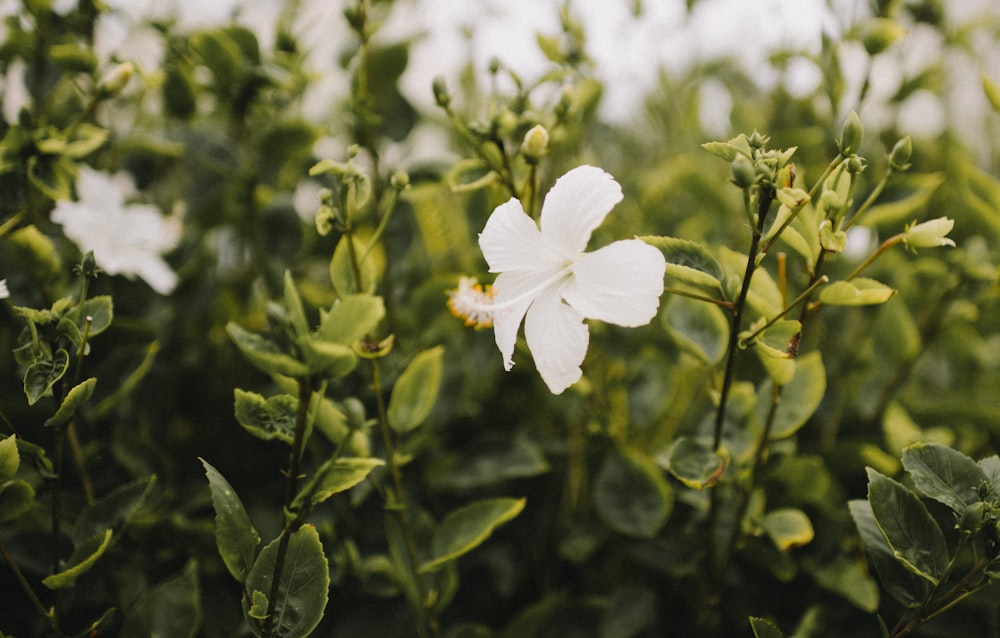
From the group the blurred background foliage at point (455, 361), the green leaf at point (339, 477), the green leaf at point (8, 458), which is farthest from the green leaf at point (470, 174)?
the green leaf at point (8, 458)

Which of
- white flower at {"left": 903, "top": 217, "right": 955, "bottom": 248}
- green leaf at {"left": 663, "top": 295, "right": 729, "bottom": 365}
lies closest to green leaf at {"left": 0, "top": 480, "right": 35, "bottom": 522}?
A: green leaf at {"left": 663, "top": 295, "right": 729, "bottom": 365}

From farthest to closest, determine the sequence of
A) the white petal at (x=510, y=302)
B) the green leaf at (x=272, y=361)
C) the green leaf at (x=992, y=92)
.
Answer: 1. the green leaf at (x=992, y=92)
2. the white petal at (x=510, y=302)
3. the green leaf at (x=272, y=361)

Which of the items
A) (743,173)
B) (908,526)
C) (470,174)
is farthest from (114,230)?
(908,526)

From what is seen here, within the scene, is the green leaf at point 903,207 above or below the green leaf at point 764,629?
above

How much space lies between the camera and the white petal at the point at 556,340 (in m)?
0.42

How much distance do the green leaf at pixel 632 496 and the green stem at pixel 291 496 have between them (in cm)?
31

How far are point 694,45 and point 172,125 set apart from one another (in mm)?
689

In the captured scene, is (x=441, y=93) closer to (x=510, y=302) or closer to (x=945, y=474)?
(x=510, y=302)

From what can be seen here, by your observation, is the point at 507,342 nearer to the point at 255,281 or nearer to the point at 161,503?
the point at 161,503

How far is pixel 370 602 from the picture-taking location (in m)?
0.58

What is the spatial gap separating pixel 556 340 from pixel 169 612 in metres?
0.35

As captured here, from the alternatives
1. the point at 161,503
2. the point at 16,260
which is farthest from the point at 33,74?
the point at 161,503

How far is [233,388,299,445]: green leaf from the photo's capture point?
1.33 ft

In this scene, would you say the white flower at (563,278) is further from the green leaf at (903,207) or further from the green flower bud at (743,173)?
the green leaf at (903,207)
